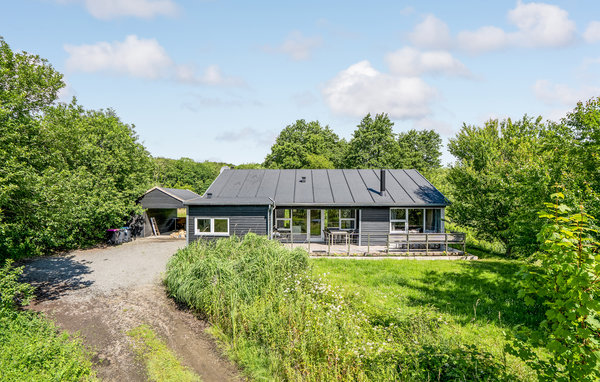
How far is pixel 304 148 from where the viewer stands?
131 feet

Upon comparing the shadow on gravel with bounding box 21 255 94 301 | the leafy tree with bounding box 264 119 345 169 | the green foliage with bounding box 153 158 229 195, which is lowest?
the shadow on gravel with bounding box 21 255 94 301

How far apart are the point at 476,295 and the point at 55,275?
1506 cm

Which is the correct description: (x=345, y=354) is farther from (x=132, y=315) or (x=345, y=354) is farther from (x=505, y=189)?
(x=505, y=189)

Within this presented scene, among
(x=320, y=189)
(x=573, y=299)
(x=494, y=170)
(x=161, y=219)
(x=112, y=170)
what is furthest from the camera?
(x=161, y=219)

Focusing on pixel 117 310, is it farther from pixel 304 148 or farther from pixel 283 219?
pixel 304 148

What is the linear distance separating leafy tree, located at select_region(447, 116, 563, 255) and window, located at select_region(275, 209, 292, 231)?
27.2 ft

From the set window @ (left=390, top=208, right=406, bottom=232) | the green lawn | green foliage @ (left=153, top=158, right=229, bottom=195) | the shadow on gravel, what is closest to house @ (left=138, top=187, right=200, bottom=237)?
the shadow on gravel

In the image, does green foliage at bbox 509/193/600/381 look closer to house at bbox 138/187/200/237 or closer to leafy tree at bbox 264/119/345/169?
house at bbox 138/187/200/237

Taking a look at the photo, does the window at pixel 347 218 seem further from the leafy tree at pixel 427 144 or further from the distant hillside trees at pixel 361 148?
the leafy tree at pixel 427 144

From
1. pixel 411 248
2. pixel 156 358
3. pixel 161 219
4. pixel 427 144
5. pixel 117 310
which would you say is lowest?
pixel 156 358

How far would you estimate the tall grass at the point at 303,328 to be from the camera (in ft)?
16.2

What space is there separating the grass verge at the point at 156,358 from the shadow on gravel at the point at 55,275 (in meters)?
4.53

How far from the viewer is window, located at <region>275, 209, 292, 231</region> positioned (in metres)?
16.4

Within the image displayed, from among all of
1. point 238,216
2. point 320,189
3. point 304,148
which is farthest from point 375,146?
point 238,216
